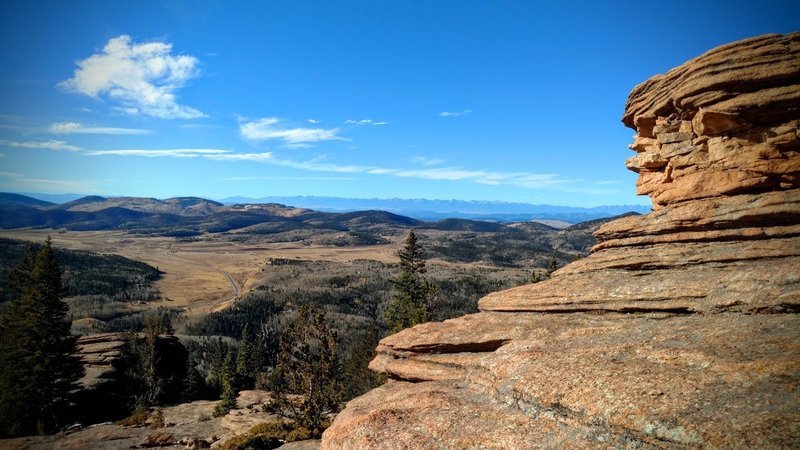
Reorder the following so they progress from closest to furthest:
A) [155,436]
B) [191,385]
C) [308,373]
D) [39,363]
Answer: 1. [155,436]
2. [308,373]
3. [39,363]
4. [191,385]

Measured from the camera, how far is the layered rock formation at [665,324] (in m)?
11.2

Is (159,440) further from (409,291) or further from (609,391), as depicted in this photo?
(609,391)

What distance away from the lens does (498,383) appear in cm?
1552

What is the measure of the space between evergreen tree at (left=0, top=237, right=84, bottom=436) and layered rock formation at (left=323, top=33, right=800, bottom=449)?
139 ft

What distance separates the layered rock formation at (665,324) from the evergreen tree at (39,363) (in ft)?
139

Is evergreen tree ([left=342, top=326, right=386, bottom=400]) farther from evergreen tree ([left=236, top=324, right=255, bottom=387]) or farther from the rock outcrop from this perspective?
evergreen tree ([left=236, top=324, right=255, bottom=387])

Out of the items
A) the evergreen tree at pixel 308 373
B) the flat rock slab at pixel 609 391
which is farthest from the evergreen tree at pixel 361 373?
the flat rock slab at pixel 609 391

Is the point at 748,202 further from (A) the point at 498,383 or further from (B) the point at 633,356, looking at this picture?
(A) the point at 498,383

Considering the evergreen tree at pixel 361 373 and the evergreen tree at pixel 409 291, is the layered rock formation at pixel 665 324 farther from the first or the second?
the evergreen tree at pixel 361 373

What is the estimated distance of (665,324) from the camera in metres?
15.4

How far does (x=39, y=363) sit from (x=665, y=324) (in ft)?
189

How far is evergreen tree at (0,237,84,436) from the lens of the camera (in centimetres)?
4228

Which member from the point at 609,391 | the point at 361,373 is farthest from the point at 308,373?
the point at 361,373

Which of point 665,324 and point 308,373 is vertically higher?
point 665,324
